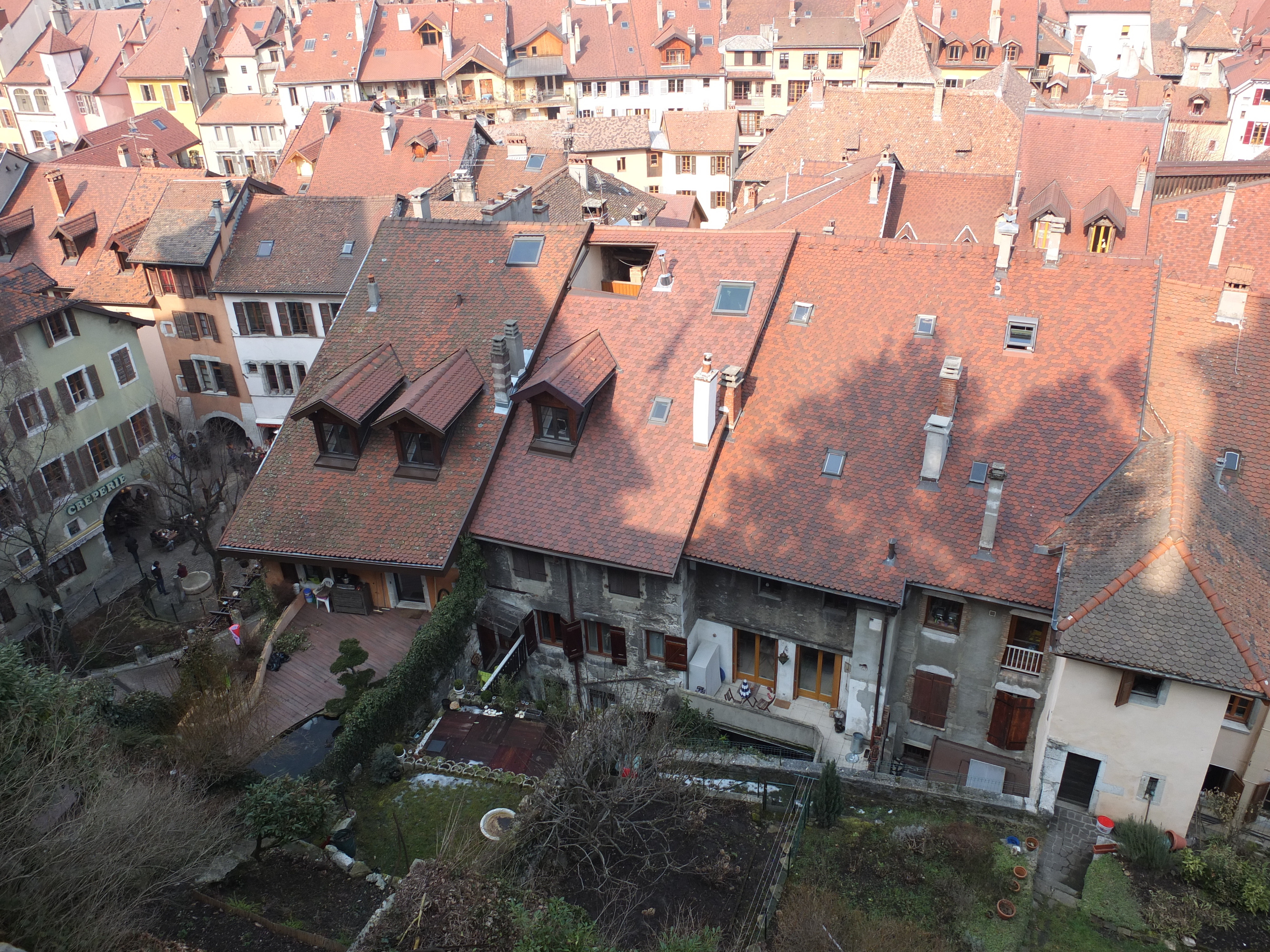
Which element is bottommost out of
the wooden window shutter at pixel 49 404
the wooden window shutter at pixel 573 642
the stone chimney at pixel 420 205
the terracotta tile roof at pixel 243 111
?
the wooden window shutter at pixel 573 642

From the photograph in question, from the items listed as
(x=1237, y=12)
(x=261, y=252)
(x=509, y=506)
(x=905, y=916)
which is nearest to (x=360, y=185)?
(x=261, y=252)

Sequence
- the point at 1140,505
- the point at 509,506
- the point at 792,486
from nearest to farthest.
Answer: the point at 1140,505
the point at 792,486
the point at 509,506

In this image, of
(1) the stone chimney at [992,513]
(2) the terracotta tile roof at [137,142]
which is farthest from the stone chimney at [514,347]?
(2) the terracotta tile roof at [137,142]

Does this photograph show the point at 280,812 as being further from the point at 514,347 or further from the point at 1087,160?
the point at 1087,160

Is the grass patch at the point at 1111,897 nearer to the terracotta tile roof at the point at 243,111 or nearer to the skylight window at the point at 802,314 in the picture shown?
the skylight window at the point at 802,314

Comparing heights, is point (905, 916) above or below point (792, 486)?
below

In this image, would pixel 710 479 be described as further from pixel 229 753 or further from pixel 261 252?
pixel 261 252
